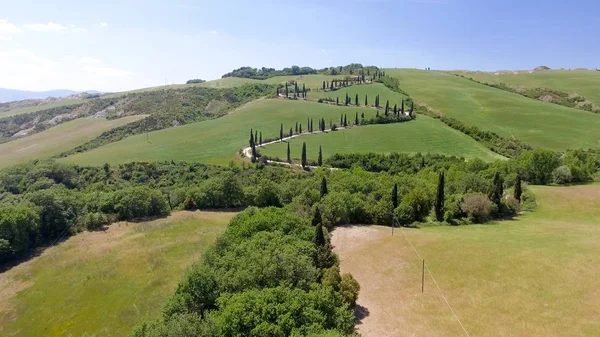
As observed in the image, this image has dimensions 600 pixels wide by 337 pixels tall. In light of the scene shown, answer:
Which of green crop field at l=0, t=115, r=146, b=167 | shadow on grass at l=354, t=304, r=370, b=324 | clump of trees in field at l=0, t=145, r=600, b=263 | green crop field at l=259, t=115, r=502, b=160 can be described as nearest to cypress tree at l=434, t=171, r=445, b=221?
clump of trees in field at l=0, t=145, r=600, b=263

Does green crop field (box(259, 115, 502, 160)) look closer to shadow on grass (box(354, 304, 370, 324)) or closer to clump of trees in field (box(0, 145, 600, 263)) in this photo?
clump of trees in field (box(0, 145, 600, 263))

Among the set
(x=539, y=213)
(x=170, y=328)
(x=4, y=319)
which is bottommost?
(x=4, y=319)

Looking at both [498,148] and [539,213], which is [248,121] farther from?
[539,213]

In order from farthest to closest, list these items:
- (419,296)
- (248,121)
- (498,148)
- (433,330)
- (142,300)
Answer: (248,121) < (498,148) < (142,300) < (419,296) < (433,330)

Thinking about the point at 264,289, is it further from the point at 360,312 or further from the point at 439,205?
the point at 439,205

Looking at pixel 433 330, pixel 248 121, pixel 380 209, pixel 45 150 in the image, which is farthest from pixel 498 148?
pixel 45 150

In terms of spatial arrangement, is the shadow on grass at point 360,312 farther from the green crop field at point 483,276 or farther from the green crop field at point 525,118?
the green crop field at point 525,118

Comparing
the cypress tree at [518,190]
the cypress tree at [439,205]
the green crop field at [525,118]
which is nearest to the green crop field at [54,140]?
the cypress tree at [439,205]
